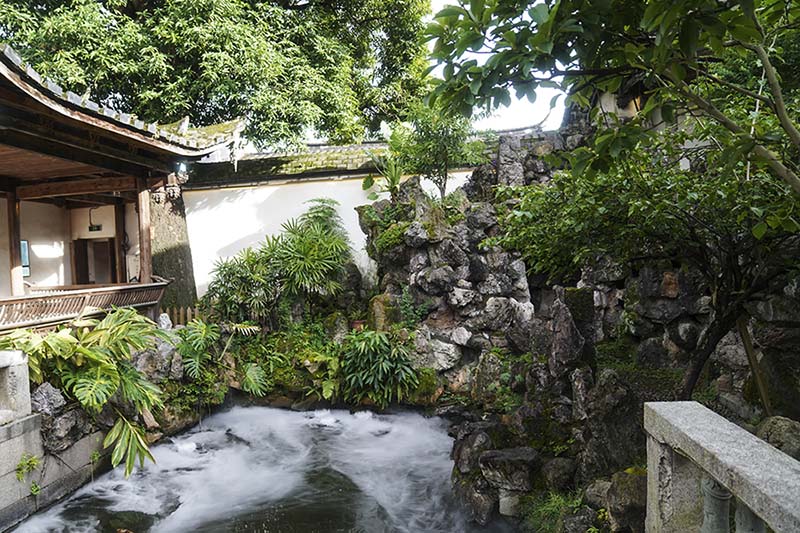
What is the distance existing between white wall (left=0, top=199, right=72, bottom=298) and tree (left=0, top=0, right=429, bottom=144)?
381 centimetres

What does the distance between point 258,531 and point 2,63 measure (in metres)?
6.43

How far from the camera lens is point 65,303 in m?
7.77

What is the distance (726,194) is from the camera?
305 centimetres

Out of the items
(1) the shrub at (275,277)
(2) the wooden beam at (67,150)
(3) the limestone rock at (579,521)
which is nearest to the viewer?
(3) the limestone rock at (579,521)

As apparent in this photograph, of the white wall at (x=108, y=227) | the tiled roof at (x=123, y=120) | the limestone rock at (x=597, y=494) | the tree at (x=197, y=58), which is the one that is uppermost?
the tree at (x=197, y=58)

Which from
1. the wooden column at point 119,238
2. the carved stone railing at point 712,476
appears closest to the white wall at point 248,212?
the wooden column at point 119,238

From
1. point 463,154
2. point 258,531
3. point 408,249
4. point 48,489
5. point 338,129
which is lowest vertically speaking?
point 258,531

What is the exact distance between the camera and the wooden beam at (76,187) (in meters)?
9.67

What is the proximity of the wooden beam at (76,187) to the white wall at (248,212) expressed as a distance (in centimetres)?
302

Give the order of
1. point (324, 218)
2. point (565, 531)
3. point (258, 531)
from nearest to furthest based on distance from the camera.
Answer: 1. point (565, 531)
2. point (258, 531)
3. point (324, 218)

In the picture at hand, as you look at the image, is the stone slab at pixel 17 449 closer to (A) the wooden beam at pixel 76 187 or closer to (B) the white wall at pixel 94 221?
(A) the wooden beam at pixel 76 187

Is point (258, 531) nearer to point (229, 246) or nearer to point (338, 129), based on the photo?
point (229, 246)

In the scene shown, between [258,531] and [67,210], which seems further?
[67,210]

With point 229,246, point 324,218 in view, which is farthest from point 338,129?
point 229,246
